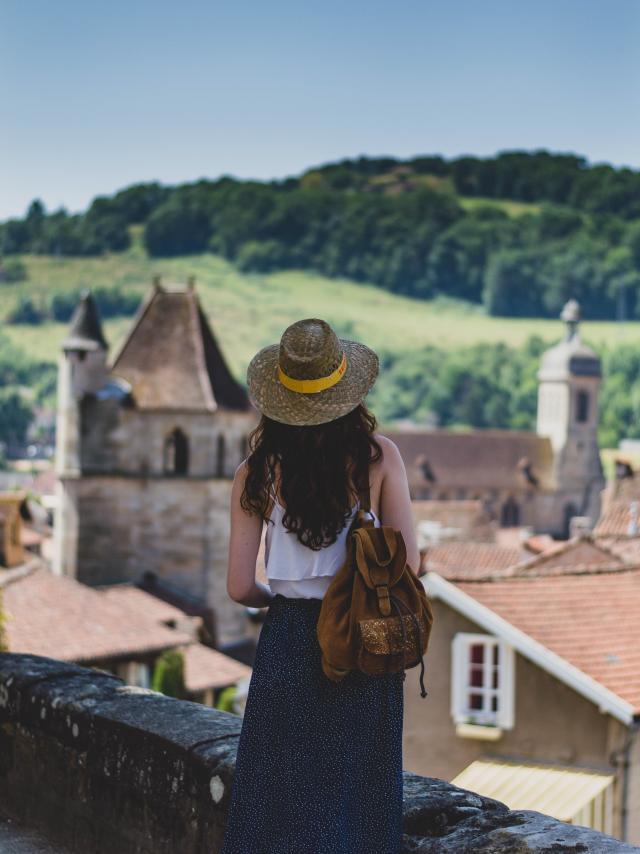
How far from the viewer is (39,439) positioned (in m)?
163

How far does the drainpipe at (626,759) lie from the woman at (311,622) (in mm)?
8863

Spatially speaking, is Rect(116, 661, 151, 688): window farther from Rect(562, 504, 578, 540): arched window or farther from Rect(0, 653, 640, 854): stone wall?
Rect(562, 504, 578, 540): arched window

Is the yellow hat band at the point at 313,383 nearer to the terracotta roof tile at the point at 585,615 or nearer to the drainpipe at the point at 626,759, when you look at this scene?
the drainpipe at the point at 626,759

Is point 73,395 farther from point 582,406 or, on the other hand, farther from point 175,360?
point 582,406

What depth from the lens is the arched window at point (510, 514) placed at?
113 m

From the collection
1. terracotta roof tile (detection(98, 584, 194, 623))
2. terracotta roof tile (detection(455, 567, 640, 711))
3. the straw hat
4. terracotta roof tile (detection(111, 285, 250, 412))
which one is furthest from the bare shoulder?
terracotta roof tile (detection(111, 285, 250, 412))

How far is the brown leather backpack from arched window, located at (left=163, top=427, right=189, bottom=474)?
140 ft

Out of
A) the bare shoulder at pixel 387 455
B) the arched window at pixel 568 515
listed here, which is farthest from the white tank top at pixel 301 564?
the arched window at pixel 568 515

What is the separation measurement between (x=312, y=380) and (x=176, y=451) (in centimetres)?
4280

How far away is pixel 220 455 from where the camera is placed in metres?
46.0

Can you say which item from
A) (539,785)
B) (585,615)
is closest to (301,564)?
(539,785)

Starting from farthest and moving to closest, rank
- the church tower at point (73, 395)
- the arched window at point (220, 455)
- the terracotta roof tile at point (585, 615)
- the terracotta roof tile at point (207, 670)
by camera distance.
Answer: the arched window at point (220, 455) < the church tower at point (73, 395) < the terracotta roof tile at point (207, 670) < the terracotta roof tile at point (585, 615)

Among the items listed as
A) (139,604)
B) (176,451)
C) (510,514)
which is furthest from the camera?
(510,514)

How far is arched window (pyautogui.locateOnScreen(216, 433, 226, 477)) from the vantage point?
150 feet
